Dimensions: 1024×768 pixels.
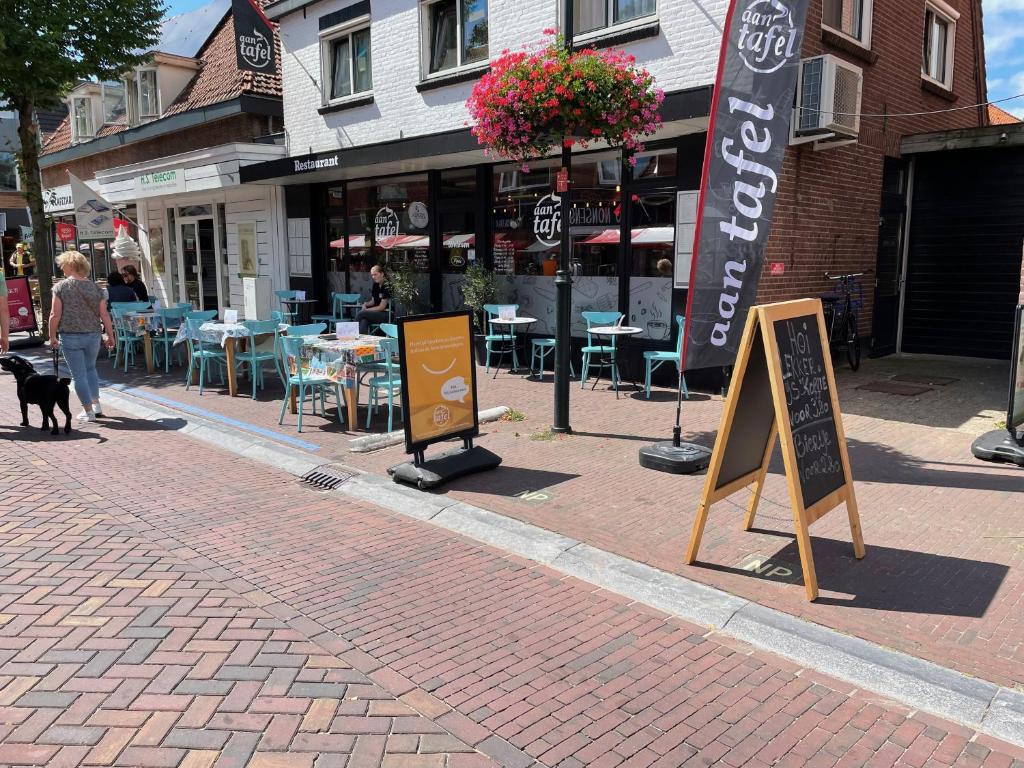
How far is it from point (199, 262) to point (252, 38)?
243 inches

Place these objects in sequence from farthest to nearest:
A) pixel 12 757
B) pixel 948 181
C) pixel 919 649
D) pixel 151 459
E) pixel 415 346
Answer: pixel 948 181 → pixel 151 459 → pixel 415 346 → pixel 919 649 → pixel 12 757

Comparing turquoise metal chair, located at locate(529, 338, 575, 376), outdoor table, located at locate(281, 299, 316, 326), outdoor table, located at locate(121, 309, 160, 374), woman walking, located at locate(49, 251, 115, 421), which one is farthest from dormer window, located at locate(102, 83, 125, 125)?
turquoise metal chair, located at locate(529, 338, 575, 376)

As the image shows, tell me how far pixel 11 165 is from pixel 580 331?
1433 inches

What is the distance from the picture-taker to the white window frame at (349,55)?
44.9ft

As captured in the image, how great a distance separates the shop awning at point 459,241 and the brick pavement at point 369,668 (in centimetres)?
781

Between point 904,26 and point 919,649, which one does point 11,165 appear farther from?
point 919,649

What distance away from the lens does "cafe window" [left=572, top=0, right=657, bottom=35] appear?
9.76 meters

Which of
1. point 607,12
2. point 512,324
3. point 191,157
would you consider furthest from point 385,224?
point 607,12

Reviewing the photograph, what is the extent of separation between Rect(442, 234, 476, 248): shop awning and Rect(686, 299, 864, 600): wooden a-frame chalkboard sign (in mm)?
8307

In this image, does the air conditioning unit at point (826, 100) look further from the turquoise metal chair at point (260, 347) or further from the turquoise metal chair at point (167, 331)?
the turquoise metal chair at point (167, 331)

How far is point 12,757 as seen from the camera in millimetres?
2889

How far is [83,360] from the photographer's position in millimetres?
8734

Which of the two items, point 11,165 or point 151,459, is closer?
point 151,459

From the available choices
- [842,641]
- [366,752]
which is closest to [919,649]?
[842,641]
